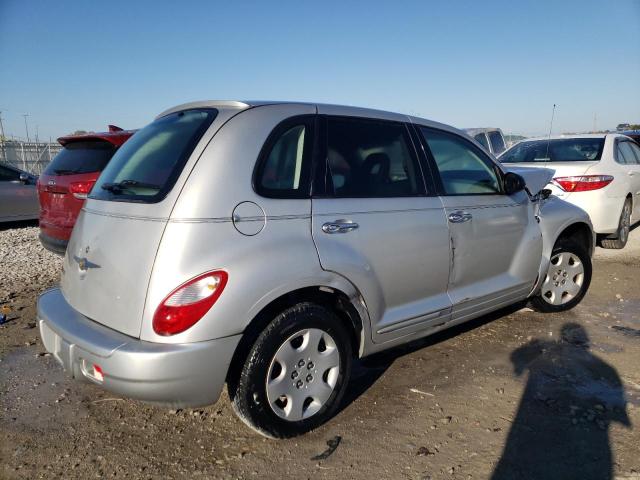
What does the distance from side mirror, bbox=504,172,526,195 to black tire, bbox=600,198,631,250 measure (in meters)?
3.82

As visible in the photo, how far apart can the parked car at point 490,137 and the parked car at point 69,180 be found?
10914 millimetres

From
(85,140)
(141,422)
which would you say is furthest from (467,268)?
(85,140)

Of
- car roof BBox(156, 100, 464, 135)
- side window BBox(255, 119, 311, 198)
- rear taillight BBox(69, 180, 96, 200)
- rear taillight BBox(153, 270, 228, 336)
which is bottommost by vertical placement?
rear taillight BBox(153, 270, 228, 336)

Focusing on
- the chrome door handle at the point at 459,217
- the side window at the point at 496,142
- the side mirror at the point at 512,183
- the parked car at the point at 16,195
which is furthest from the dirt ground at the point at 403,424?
the side window at the point at 496,142

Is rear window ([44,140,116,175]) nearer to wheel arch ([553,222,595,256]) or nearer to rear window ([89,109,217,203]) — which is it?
rear window ([89,109,217,203])

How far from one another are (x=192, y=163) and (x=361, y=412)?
1.76m

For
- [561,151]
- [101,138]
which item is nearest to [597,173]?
[561,151]

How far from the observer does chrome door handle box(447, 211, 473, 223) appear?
3.29 meters

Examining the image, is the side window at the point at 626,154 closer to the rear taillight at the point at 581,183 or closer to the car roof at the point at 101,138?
the rear taillight at the point at 581,183

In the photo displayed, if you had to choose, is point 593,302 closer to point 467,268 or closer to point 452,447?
point 467,268

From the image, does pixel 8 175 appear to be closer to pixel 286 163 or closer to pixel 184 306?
pixel 286 163

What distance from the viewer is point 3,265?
6328 millimetres

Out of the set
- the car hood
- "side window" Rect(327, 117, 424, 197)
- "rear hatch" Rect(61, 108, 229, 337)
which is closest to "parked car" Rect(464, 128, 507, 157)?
the car hood

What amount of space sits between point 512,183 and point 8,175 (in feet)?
29.1
